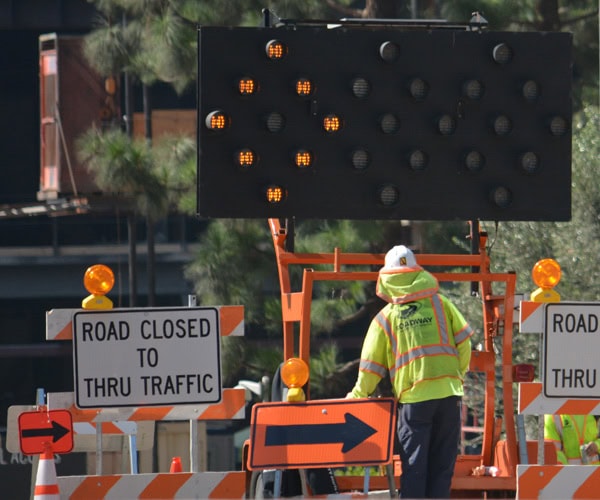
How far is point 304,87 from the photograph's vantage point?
9.67m

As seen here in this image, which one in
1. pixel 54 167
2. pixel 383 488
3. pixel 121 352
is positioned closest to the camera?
pixel 121 352

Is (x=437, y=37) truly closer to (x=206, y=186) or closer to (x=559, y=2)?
(x=206, y=186)

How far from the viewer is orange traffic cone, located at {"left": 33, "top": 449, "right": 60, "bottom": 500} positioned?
8109 mm

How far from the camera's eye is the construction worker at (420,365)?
867cm

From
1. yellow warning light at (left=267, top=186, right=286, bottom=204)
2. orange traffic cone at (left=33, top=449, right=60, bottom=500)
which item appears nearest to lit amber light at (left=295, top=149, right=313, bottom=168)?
yellow warning light at (left=267, top=186, right=286, bottom=204)

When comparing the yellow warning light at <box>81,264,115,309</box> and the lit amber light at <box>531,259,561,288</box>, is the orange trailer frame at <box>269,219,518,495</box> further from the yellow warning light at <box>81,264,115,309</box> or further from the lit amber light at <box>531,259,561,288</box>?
the yellow warning light at <box>81,264,115,309</box>

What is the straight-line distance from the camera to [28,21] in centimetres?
2858

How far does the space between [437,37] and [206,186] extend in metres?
1.70

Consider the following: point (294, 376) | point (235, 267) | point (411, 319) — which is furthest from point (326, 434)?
point (235, 267)

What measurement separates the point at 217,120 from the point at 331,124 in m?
0.69

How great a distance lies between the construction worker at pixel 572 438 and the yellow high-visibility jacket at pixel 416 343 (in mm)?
3211

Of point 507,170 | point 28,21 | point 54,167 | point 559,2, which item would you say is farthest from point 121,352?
point 28,21

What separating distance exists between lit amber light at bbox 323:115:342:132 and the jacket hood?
4.05ft

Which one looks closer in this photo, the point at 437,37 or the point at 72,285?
the point at 437,37
